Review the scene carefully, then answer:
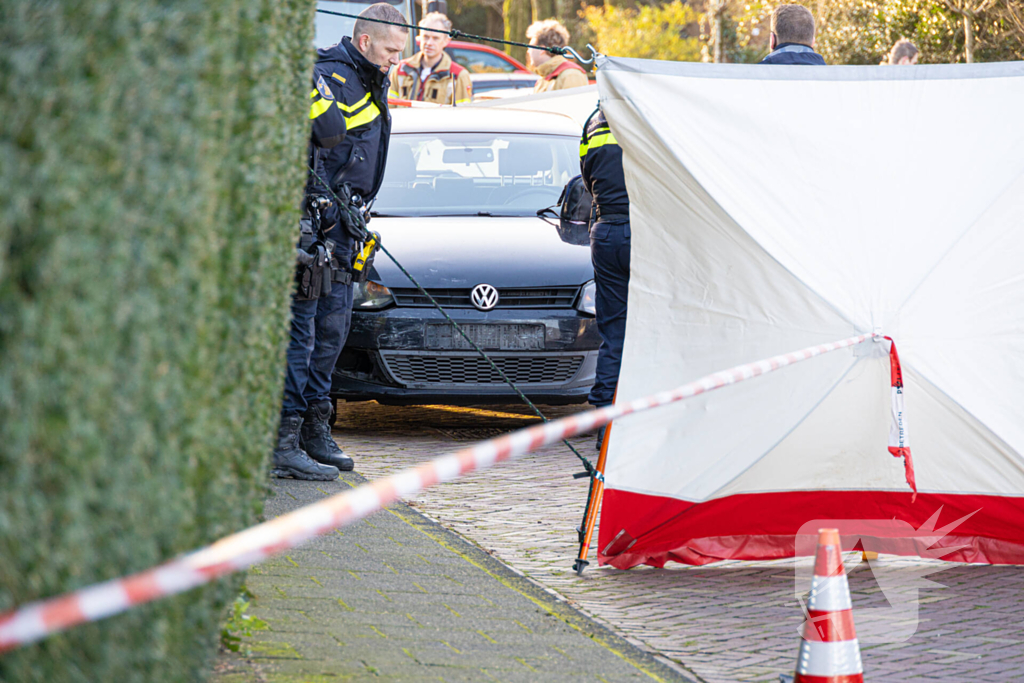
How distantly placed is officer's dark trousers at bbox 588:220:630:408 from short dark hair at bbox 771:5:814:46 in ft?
4.06

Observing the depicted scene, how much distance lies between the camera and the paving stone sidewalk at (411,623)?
11.6ft

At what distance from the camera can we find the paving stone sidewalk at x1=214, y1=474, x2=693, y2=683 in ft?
11.6

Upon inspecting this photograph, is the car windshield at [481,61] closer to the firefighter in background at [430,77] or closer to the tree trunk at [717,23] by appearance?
the tree trunk at [717,23]

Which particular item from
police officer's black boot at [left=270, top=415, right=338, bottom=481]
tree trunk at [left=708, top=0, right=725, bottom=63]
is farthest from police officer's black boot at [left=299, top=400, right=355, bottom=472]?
tree trunk at [left=708, top=0, right=725, bottom=63]

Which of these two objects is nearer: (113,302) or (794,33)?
(113,302)

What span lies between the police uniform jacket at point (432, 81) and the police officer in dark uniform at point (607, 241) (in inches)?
322

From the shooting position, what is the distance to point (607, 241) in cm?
651

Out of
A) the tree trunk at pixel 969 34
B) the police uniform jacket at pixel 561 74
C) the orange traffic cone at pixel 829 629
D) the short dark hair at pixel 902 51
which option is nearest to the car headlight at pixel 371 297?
the orange traffic cone at pixel 829 629

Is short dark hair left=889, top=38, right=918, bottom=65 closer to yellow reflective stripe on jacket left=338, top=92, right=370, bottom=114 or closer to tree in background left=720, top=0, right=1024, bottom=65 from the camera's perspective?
tree in background left=720, top=0, right=1024, bottom=65

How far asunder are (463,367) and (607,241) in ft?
3.56

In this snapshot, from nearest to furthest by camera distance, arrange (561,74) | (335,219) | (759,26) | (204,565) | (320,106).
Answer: (204,565) → (320,106) → (335,219) → (561,74) → (759,26)

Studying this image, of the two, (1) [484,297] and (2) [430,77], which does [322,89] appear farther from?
(2) [430,77]

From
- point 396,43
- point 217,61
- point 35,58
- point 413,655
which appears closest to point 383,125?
point 396,43

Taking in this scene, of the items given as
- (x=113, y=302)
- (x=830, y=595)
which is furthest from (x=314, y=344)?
(x=113, y=302)
